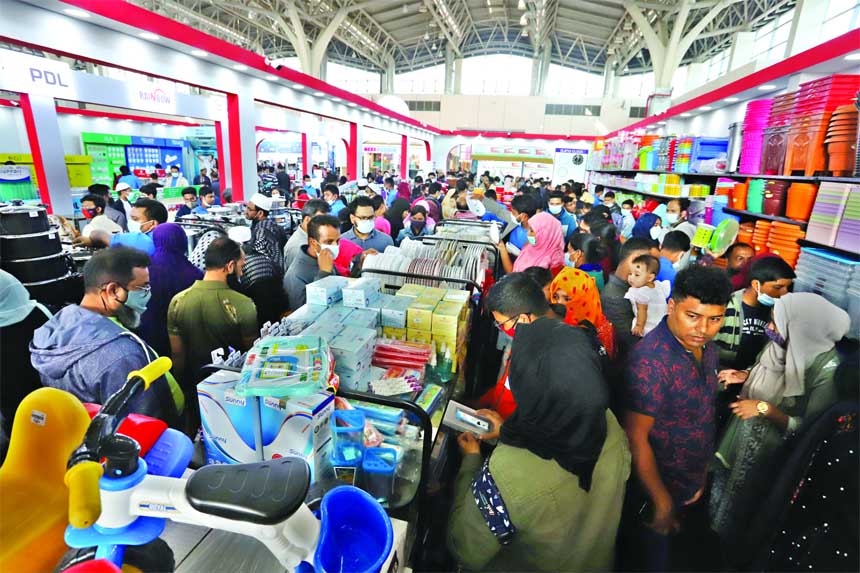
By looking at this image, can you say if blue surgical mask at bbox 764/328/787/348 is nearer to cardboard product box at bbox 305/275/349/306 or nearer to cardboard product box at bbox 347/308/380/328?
cardboard product box at bbox 347/308/380/328

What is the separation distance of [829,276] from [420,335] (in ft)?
9.90

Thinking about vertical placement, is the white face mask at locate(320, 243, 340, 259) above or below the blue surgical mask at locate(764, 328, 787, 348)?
above

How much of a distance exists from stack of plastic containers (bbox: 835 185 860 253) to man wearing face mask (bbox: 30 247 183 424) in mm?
4233

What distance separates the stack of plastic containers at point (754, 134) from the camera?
4438 millimetres

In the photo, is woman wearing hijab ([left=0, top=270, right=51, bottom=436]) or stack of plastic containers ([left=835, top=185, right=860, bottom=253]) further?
stack of plastic containers ([left=835, top=185, right=860, bottom=253])

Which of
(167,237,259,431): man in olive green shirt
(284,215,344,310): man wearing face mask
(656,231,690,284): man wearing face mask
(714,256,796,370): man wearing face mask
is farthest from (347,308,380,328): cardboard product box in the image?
(656,231,690,284): man wearing face mask

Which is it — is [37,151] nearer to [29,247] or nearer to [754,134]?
[29,247]

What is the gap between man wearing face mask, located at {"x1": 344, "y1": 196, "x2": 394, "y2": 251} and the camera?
14.5ft

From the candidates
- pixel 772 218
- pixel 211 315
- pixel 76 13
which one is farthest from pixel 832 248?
pixel 76 13

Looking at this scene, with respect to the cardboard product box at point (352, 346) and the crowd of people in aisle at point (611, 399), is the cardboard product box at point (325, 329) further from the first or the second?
the crowd of people in aisle at point (611, 399)

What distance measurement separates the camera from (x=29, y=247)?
2.93 m

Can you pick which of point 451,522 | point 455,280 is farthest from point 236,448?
point 455,280

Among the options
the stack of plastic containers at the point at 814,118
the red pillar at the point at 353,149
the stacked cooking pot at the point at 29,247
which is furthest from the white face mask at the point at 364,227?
the red pillar at the point at 353,149

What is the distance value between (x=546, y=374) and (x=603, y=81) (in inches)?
1451
